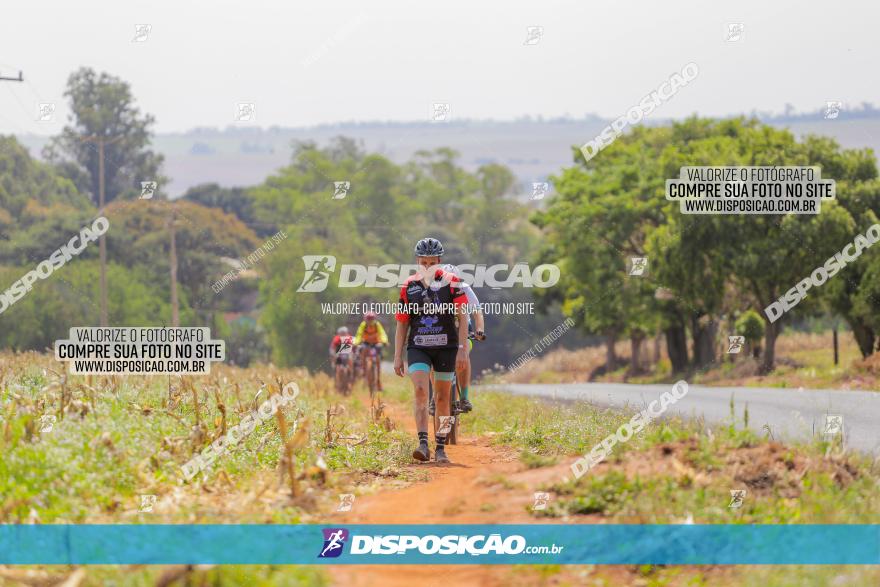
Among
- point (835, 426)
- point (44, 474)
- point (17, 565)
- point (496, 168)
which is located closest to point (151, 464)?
point (44, 474)

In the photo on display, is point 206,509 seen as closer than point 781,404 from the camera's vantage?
Yes

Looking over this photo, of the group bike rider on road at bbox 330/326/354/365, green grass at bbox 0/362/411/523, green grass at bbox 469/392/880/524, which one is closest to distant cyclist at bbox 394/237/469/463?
green grass at bbox 0/362/411/523

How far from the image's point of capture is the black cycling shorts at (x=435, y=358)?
13078mm

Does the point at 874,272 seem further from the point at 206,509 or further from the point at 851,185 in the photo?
the point at 206,509

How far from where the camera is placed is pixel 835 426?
45.2ft

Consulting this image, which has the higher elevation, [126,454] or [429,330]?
[429,330]

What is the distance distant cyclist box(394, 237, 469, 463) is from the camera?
1285 centimetres

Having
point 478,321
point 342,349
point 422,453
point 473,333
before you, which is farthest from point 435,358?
point 342,349

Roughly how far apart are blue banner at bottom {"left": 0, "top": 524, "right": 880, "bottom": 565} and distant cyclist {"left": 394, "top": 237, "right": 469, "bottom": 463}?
411cm

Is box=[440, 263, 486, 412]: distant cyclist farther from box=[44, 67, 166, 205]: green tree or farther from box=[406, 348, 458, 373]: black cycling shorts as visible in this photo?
Answer: box=[44, 67, 166, 205]: green tree

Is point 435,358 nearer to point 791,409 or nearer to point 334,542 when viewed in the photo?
point 334,542

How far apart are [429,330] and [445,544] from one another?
456 centimetres

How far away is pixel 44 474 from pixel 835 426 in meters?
8.24

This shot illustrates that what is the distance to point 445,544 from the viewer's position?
8.61 metres
